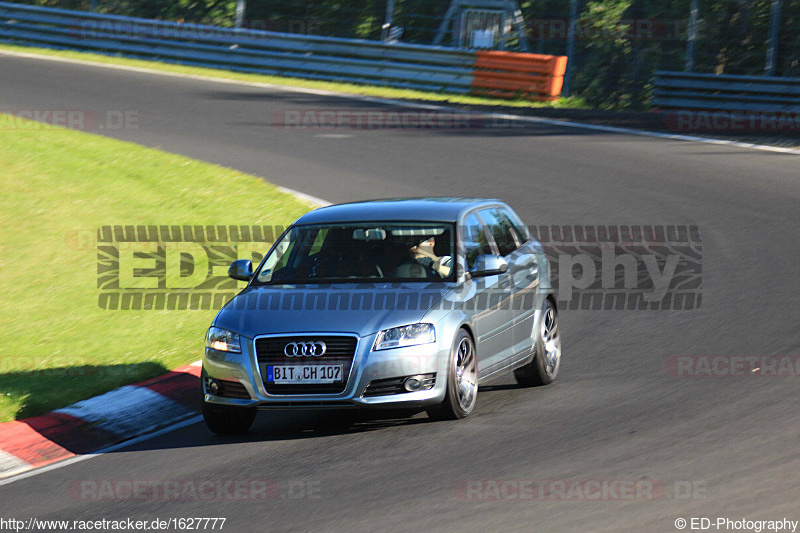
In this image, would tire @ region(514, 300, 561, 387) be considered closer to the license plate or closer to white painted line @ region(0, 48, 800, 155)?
the license plate

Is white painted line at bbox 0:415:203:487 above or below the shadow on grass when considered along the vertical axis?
above

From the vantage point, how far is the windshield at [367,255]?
901cm

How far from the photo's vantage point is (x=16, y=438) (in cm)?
879

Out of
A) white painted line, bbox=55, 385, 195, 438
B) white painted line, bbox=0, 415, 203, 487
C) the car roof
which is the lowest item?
white painted line, bbox=55, 385, 195, 438

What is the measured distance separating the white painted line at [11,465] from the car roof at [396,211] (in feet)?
9.58

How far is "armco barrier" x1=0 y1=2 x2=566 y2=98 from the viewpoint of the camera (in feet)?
89.1

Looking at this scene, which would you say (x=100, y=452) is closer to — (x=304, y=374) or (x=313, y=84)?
(x=304, y=374)

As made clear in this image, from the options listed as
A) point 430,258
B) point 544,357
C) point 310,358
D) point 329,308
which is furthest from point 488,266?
point 310,358

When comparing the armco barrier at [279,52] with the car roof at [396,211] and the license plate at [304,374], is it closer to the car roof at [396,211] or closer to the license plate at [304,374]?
the car roof at [396,211]

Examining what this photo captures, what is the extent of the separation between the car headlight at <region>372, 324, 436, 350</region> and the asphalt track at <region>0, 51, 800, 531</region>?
0.66 meters

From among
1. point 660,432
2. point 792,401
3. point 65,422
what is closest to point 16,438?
point 65,422

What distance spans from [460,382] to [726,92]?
16.9 m

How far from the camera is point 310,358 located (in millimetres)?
8117

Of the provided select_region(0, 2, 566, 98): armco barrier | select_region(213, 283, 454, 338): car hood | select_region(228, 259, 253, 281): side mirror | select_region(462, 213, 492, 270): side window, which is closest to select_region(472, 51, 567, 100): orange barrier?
select_region(0, 2, 566, 98): armco barrier
